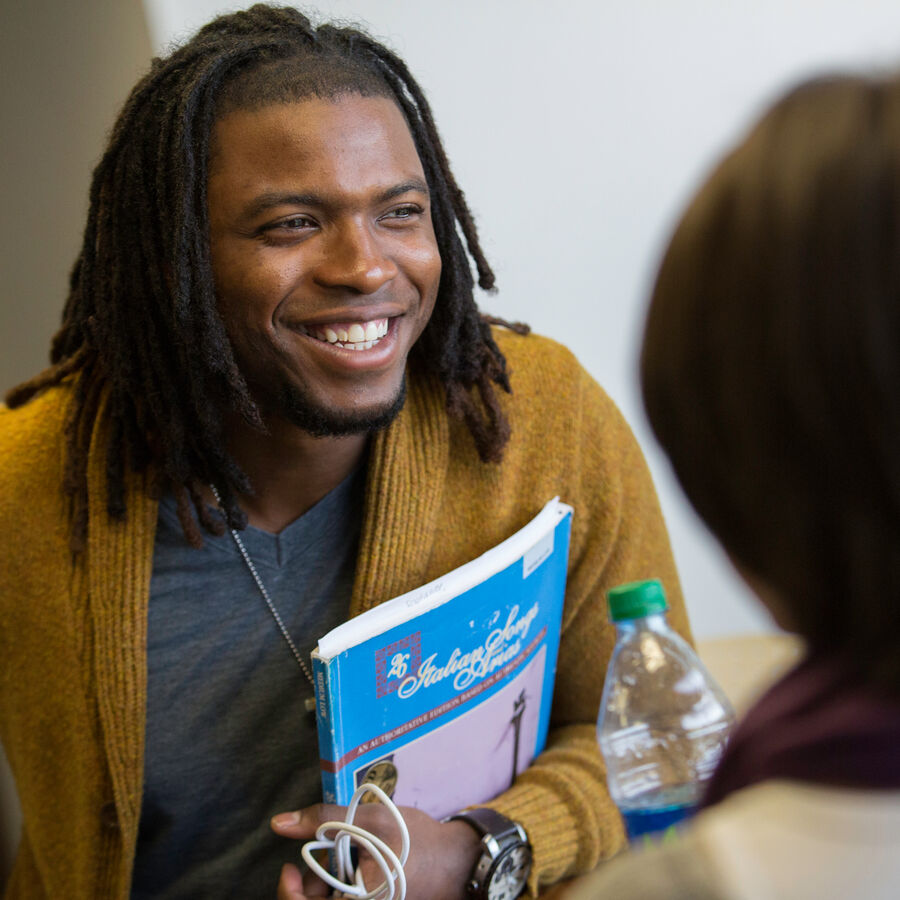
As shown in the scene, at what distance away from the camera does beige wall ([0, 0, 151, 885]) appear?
5.31 ft

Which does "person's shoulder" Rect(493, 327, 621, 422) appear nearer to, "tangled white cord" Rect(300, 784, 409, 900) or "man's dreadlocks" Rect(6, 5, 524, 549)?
"man's dreadlocks" Rect(6, 5, 524, 549)

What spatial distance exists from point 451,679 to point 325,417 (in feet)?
1.09

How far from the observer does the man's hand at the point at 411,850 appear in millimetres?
1070

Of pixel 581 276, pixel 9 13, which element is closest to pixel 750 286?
pixel 581 276

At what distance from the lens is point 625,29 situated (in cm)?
178

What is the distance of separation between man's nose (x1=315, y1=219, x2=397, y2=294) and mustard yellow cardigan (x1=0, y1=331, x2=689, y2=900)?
8.4 inches

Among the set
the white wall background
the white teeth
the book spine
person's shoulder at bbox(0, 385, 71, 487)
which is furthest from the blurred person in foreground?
the white wall background

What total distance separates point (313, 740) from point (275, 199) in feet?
2.16

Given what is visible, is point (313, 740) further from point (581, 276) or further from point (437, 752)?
point (581, 276)

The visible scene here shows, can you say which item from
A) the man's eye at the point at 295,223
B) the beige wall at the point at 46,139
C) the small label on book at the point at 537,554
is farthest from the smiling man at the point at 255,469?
the beige wall at the point at 46,139

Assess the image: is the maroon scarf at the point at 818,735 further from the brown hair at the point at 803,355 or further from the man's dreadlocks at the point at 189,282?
the man's dreadlocks at the point at 189,282

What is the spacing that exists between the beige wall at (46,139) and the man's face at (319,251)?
1.44 ft

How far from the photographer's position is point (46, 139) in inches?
69.7

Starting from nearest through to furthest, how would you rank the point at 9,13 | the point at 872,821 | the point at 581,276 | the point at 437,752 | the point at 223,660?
the point at 872,821
the point at 437,752
the point at 223,660
the point at 9,13
the point at 581,276
